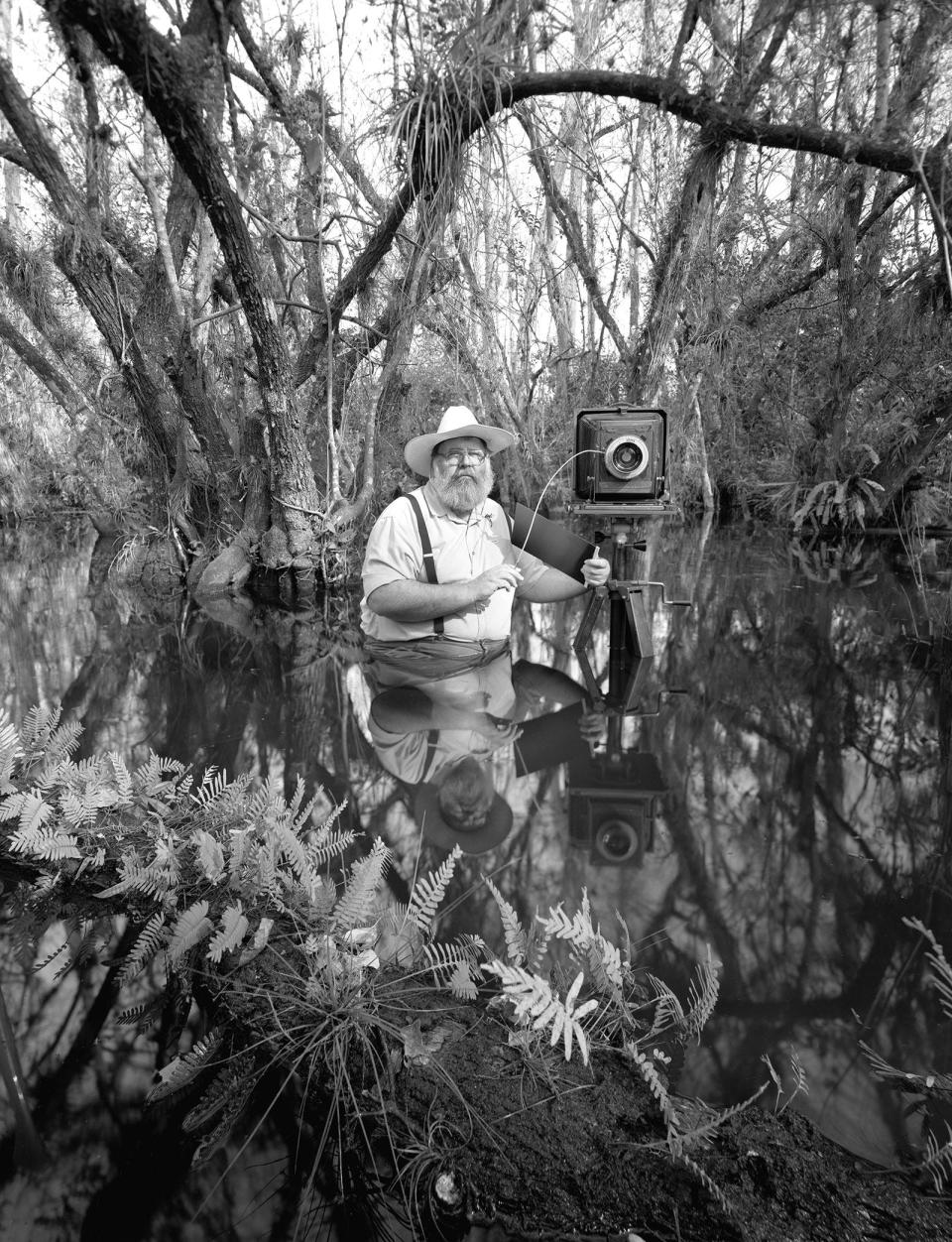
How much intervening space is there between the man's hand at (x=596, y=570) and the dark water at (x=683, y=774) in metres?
0.54

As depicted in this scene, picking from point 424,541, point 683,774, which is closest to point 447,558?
point 424,541

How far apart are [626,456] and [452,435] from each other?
3.03 feet

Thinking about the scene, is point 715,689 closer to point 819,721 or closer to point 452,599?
point 819,721

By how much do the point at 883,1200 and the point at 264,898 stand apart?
1.17 meters

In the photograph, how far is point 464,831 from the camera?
2289 mm

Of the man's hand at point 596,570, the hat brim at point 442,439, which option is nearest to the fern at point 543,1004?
the hat brim at point 442,439

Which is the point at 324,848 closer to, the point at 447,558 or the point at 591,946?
the point at 591,946

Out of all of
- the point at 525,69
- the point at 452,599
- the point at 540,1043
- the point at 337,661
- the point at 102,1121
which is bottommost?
the point at 102,1121

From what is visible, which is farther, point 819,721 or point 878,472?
point 878,472

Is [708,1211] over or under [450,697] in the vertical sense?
under

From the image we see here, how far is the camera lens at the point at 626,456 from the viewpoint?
3.92 m

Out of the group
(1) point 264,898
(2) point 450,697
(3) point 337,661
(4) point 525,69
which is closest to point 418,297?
(4) point 525,69

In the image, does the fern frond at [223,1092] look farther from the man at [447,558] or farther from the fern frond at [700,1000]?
the man at [447,558]

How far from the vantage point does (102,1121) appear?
125 cm
